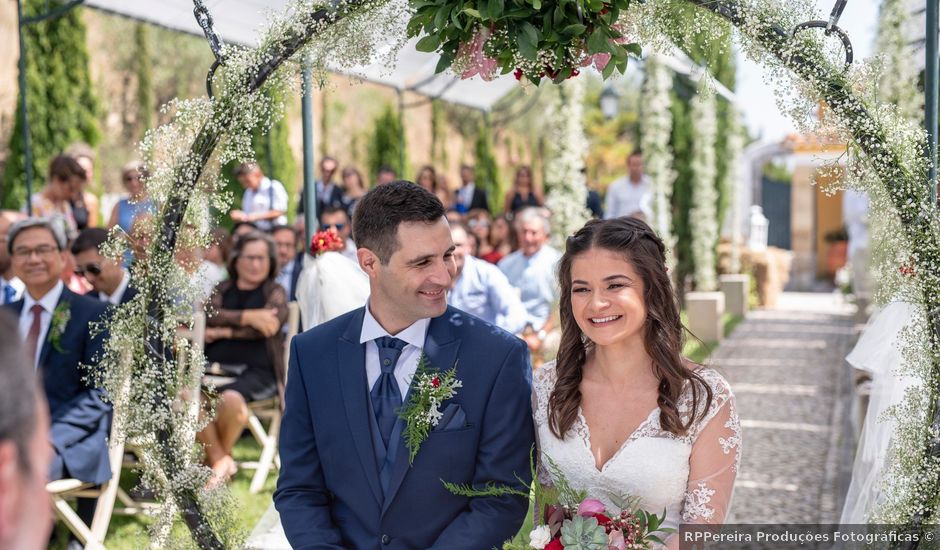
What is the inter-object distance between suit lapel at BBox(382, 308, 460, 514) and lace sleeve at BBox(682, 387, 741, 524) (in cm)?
78

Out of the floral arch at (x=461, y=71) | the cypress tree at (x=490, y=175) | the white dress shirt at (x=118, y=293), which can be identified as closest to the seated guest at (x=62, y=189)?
the white dress shirt at (x=118, y=293)

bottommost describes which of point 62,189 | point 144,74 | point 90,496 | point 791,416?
point 791,416

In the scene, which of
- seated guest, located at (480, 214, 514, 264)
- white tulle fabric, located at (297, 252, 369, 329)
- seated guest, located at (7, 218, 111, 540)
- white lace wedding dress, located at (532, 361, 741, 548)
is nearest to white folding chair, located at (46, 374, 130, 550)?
seated guest, located at (7, 218, 111, 540)

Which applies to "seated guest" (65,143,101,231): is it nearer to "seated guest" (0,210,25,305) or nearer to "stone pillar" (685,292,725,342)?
"seated guest" (0,210,25,305)

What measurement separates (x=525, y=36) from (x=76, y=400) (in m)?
3.20

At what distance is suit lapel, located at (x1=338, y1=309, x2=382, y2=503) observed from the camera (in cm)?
296

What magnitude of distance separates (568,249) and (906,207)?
1.07 meters

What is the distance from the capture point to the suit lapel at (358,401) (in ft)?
9.71

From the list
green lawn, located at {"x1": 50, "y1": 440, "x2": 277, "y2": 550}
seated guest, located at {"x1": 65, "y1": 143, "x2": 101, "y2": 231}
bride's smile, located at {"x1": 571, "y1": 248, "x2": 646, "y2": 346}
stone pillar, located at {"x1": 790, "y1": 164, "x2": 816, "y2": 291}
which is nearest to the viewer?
bride's smile, located at {"x1": 571, "y1": 248, "x2": 646, "y2": 346}

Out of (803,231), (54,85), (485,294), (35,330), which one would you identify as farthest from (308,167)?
(803,231)

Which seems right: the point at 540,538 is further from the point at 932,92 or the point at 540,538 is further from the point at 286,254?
the point at 286,254

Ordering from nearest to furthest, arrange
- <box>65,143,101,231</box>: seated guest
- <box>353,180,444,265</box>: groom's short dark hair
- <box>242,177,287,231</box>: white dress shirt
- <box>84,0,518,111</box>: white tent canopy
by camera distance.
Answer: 1. <box>353,180,444,265</box>: groom's short dark hair
2. <box>84,0,518,111</box>: white tent canopy
3. <box>65,143,101,231</box>: seated guest
4. <box>242,177,287,231</box>: white dress shirt

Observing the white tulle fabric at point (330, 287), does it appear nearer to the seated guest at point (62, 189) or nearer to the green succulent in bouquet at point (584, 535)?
the green succulent in bouquet at point (584, 535)

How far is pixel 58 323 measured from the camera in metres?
4.89
